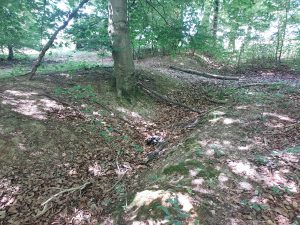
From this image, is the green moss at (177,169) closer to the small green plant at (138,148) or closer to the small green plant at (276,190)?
the small green plant at (276,190)

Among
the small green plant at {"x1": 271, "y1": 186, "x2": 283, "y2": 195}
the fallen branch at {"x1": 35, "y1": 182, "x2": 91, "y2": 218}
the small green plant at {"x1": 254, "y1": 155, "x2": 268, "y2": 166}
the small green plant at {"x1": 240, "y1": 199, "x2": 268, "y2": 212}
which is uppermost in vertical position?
the small green plant at {"x1": 254, "y1": 155, "x2": 268, "y2": 166}

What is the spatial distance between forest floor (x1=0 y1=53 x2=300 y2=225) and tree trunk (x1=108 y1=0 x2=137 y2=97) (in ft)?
1.54

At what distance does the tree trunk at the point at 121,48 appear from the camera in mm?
7969

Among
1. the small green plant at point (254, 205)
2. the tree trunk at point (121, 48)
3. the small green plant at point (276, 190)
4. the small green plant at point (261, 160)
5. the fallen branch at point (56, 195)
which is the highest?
the tree trunk at point (121, 48)

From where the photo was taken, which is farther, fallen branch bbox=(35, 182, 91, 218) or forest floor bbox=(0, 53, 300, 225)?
fallen branch bbox=(35, 182, 91, 218)

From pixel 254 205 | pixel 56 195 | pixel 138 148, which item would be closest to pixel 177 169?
pixel 254 205

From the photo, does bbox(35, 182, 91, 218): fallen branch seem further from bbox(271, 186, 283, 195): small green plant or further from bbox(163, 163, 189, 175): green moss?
bbox(271, 186, 283, 195): small green plant

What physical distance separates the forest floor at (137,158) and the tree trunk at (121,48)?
47 centimetres

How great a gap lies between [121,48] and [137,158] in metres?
3.86

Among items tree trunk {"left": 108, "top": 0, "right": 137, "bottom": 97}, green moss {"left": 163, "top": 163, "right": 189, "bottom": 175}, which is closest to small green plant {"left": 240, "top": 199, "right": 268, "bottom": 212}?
green moss {"left": 163, "top": 163, "right": 189, "bottom": 175}

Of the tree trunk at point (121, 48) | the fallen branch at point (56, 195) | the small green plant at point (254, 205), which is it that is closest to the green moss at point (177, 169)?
the small green plant at point (254, 205)

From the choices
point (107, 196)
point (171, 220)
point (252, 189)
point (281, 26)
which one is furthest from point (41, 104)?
point (281, 26)

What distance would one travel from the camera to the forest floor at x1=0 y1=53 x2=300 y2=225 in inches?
151

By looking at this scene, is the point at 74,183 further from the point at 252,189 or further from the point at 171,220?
the point at 252,189
